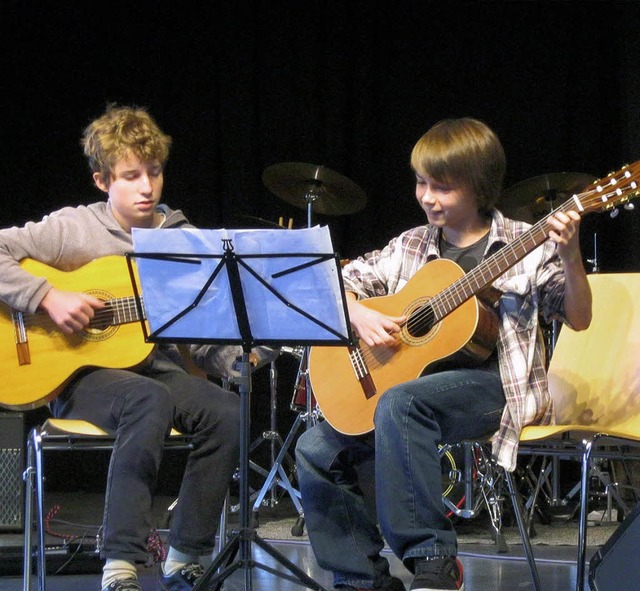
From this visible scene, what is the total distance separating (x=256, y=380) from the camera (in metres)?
6.09

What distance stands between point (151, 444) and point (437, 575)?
0.86 metres

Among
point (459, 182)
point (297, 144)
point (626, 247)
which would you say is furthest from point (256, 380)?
point (459, 182)

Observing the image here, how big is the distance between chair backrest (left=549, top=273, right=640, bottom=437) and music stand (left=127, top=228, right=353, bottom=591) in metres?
0.87

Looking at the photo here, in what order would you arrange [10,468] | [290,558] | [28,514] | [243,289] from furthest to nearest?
[10,468] < [290,558] < [28,514] < [243,289]

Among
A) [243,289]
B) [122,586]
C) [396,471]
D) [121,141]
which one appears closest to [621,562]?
[396,471]

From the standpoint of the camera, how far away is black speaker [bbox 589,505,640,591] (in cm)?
227

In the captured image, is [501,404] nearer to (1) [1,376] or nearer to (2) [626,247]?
(1) [1,376]

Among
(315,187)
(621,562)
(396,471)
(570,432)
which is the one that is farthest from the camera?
(315,187)

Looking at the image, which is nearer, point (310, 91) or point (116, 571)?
point (116, 571)

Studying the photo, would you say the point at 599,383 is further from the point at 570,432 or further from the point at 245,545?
the point at 245,545

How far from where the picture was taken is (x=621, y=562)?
231cm

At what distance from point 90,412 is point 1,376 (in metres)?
0.30

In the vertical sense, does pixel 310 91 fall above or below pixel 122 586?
above

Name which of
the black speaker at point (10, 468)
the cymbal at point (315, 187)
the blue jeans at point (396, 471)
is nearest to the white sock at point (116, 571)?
the blue jeans at point (396, 471)
